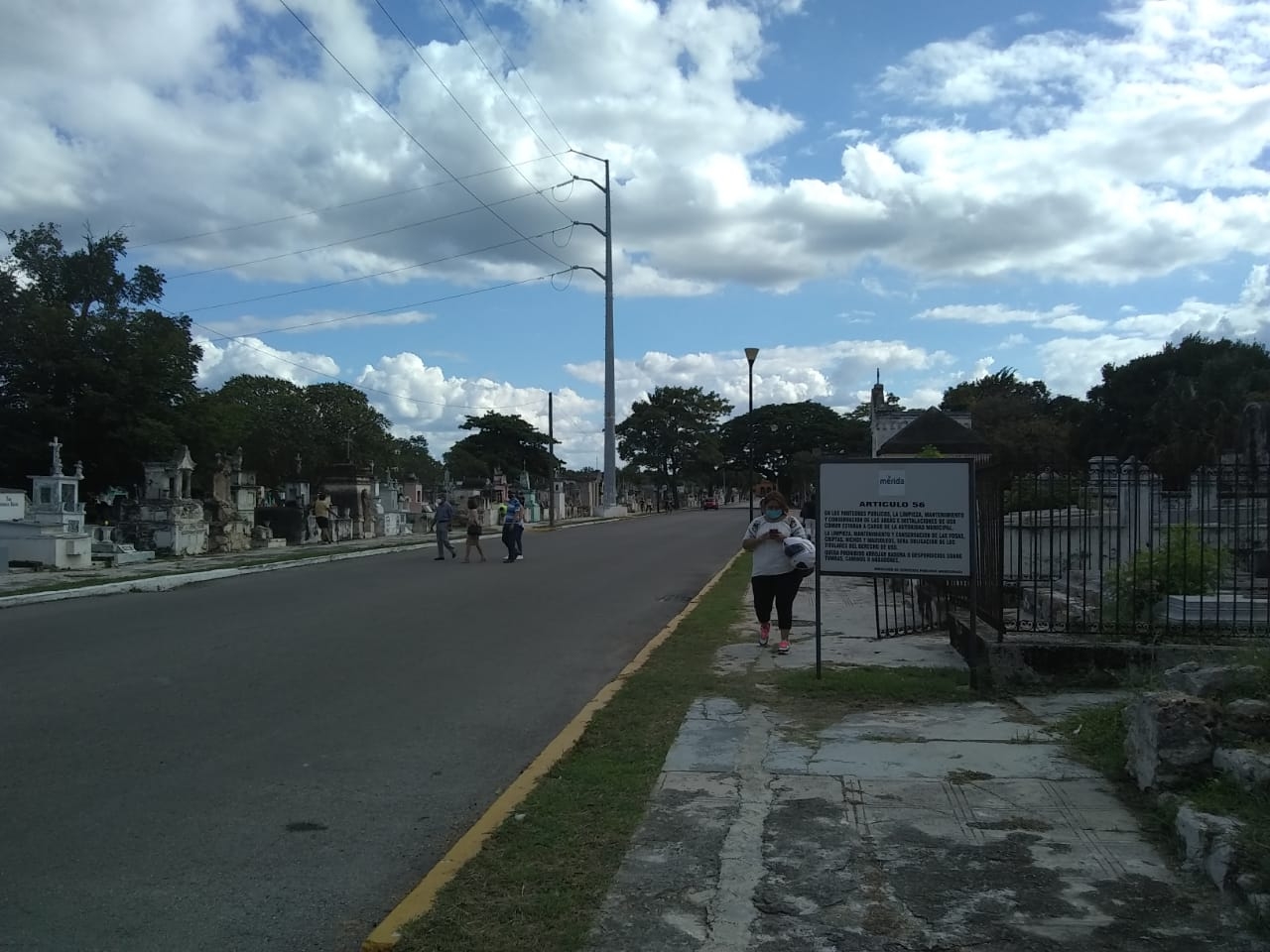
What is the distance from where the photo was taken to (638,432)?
90.5 m

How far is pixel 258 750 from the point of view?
6.55m

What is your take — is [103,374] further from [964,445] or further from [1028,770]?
[1028,770]

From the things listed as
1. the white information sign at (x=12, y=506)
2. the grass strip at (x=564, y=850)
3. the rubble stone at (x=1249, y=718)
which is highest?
the white information sign at (x=12, y=506)

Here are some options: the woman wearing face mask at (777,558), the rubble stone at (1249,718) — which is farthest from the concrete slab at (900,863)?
the woman wearing face mask at (777,558)

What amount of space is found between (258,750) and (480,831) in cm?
234

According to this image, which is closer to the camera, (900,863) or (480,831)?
(900,863)

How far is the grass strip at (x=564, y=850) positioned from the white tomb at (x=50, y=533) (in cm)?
1816

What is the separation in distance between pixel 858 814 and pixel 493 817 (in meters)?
1.76

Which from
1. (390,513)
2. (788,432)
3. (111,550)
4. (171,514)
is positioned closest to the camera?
(111,550)

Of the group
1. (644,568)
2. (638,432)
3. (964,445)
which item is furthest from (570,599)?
(638,432)

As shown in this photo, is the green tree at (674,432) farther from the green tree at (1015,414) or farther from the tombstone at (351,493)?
the tombstone at (351,493)

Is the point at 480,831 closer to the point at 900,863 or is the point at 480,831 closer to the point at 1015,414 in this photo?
the point at 900,863

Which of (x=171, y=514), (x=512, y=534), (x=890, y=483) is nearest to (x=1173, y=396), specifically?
(x=512, y=534)

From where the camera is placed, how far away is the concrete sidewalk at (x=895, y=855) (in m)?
3.71
